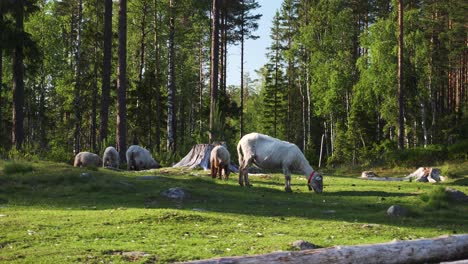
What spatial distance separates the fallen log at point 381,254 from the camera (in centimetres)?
670

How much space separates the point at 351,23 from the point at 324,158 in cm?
1742

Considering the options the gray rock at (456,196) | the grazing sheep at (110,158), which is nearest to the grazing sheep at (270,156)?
the gray rock at (456,196)

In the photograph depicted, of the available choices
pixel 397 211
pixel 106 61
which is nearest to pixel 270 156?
pixel 397 211

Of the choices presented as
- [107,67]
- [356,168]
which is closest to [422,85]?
[356,168]

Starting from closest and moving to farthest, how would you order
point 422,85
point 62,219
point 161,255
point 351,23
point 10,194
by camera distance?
point 161,255 < point 62,219 < point 10,194 < point 422,85 < point 351,23

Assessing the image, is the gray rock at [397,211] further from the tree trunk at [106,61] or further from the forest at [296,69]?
the forest at [296,69]

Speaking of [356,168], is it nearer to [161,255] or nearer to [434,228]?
[434,228]

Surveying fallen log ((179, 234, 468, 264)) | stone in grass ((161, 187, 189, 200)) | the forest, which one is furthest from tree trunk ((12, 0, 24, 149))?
fallen log ((179, 234, 468, 264))

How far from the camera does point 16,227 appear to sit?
11.0 m

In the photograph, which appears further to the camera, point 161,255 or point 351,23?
point 351,23

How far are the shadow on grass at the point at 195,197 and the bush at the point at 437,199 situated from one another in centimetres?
62

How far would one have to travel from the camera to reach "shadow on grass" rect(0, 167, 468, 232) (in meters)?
14.3

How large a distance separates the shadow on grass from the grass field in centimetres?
3

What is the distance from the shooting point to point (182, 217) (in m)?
12.3
